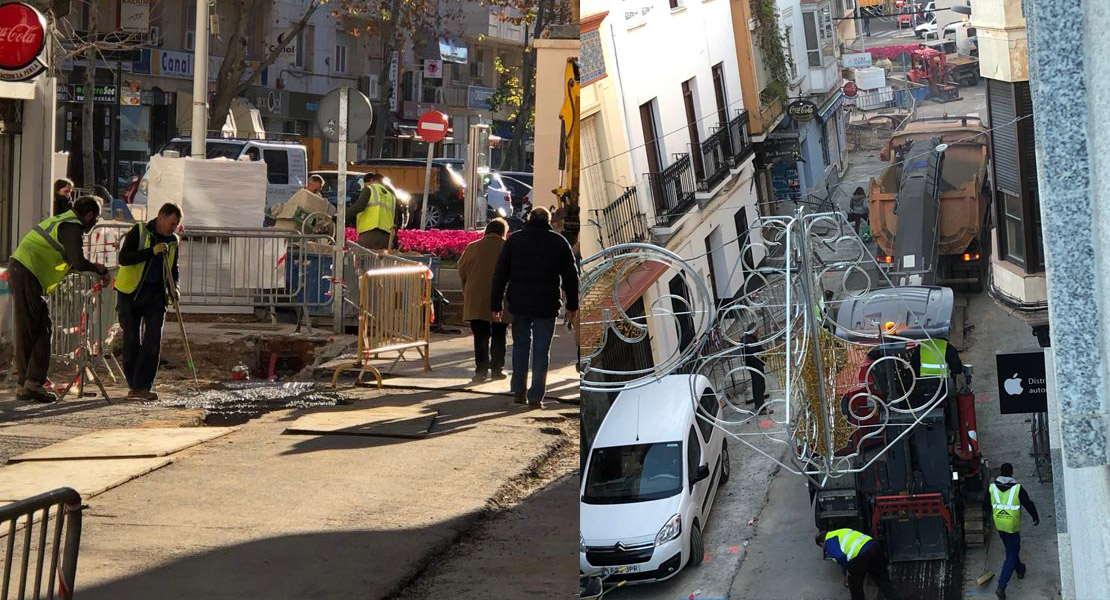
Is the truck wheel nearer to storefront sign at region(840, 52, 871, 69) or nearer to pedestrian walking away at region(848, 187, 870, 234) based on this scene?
pedestrian walking away at region(848, 187, 870, 234)

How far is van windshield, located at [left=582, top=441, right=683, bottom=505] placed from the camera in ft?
8.92

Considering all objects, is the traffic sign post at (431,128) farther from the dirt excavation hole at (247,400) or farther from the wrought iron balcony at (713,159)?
the dirt excavation hole at (247,400)

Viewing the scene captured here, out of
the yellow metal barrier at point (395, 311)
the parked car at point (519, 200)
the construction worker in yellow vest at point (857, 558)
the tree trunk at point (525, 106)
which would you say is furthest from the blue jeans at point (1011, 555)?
the yellow metal barrier at point (395, 311)

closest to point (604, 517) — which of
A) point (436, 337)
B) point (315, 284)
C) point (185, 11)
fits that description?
point (185, 11)

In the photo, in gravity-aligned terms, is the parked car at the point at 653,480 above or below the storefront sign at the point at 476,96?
below

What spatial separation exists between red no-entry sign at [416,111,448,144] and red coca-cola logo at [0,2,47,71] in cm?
99

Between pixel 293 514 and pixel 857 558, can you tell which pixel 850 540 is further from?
pixel 293 514

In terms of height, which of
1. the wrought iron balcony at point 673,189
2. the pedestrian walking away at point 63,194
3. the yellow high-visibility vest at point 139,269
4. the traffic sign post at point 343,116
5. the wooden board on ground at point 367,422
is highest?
the traffic sign post at point 343,116

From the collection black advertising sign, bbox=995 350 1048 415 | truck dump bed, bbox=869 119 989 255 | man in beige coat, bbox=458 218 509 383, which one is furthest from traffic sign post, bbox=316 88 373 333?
man in beige coat, bbox=458 218 509 383

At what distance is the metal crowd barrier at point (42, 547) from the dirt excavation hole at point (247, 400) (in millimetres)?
516

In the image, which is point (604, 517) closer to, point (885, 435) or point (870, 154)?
point (885, 435)

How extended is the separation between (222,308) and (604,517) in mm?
1322

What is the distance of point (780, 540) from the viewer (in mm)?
2920

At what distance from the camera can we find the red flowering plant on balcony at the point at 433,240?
5660 mm
